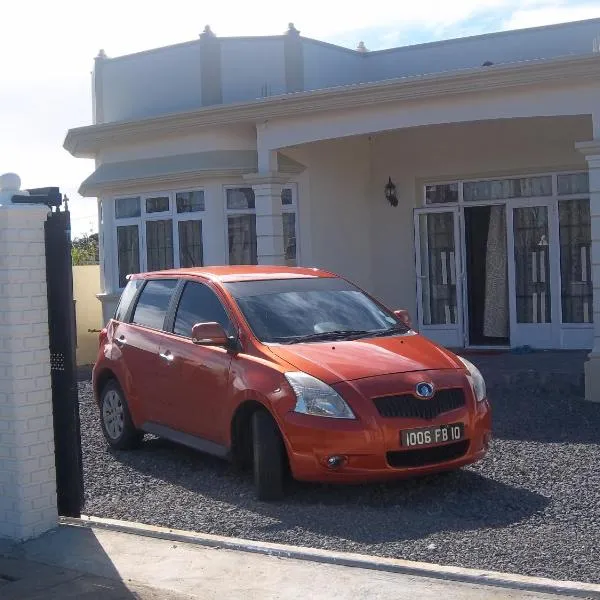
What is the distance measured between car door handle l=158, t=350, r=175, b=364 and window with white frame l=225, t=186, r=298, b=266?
613cm

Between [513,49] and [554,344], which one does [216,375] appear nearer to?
[554,344]

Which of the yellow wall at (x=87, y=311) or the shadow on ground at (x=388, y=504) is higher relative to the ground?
the yellow wall at (x=87, y=311)

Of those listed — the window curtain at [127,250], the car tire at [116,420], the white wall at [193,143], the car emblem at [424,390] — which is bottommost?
the car tire at [116,420]

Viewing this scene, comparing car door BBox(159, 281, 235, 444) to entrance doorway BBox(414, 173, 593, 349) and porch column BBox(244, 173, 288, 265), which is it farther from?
entrance doorway BBox(414, 173, 593, 349)

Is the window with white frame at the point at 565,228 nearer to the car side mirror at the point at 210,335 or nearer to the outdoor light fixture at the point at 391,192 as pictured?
the outdoor light fixture at the point at 391,192

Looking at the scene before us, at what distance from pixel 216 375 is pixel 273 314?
67 centimetres

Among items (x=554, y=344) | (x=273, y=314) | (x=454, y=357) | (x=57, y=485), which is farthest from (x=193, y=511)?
(x=554, y=344)

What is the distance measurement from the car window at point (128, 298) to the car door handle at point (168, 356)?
1078mm

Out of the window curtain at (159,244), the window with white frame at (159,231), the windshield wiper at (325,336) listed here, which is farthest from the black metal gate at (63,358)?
the window curtain at (159,244)

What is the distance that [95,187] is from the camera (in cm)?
1576

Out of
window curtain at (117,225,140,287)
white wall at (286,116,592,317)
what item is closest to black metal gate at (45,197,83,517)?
white wall at (286,116,592,317)

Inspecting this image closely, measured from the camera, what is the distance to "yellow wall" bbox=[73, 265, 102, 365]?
57.2 ft

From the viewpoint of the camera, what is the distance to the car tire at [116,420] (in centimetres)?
929

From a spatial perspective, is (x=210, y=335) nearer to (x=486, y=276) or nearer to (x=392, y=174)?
(x=486, y=276)
